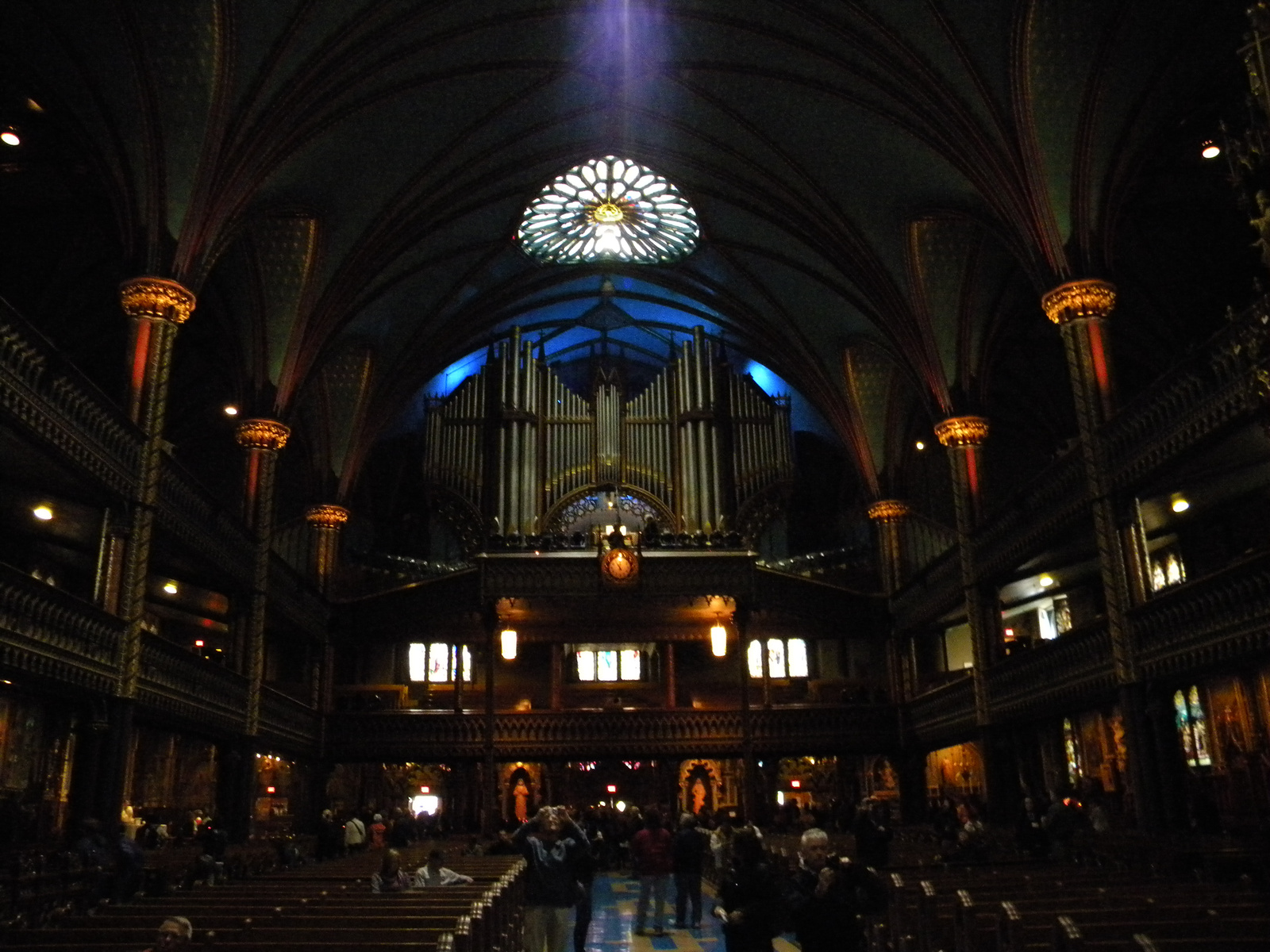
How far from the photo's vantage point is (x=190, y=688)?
18.7m

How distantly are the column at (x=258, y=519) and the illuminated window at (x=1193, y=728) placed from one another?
17563mm

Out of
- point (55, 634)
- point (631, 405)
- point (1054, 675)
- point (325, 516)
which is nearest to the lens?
point (55, 634)

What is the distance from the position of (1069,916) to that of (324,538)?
970 inches

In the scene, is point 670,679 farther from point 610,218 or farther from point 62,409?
point 62,409

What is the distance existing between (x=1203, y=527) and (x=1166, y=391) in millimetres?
8283

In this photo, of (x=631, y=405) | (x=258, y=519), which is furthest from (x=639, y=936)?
(x=631, y=405)

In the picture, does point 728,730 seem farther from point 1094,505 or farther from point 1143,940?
point 1143,940

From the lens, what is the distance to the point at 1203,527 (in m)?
22.7

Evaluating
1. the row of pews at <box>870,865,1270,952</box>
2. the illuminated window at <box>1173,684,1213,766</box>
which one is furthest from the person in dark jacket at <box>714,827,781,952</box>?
the illuminated window at <box>1173,684,1213,766</box>

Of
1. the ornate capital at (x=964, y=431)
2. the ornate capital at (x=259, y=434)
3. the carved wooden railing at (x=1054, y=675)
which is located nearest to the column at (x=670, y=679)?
the carved wooden railing at (x=1054, y=675)

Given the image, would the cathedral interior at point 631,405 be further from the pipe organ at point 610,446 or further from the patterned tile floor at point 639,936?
the patterned tile floor at point 639,936

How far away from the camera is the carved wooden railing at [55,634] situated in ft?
43.1

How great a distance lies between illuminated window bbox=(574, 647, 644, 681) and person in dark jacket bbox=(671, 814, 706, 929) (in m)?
18.6

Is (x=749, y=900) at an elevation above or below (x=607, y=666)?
Answer: below
